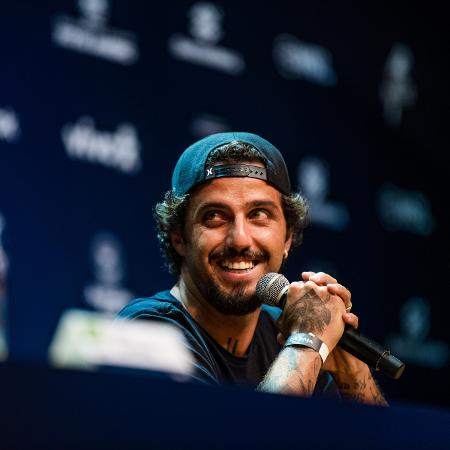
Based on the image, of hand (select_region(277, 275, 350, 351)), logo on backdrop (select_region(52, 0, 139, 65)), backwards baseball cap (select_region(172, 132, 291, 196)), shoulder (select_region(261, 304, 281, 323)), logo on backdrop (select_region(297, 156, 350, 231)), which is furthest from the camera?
logo on backdrop (select_region(297, 156, 350, 231))

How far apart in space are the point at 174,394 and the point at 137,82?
2662 millimetres

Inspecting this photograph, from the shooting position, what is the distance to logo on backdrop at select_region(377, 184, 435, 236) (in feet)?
14.2

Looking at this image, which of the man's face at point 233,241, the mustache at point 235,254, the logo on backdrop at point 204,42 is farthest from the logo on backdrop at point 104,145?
the mustache at point 235,254

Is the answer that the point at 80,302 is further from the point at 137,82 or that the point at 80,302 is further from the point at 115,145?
the point at 137,82

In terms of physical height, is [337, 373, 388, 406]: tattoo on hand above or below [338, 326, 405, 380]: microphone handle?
below

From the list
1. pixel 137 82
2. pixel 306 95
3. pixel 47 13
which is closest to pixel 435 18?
pixel 306 95

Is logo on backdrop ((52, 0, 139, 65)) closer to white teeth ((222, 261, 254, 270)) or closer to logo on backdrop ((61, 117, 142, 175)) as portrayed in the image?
logo on backdrop ((61, 117, 142, 175))

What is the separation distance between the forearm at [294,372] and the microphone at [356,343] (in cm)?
8

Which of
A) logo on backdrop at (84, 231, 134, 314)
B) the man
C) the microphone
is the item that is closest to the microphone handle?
the microphone

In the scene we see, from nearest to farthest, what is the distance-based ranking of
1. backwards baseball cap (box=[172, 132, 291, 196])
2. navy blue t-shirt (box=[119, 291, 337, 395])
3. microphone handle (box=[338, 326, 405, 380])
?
microphone handle (box=[338, 326, 405, 380]), navy blue t-shirt (box=[119, 291, 337, 395]), backwards baseball cap (box=[172, 132, 291, 196])

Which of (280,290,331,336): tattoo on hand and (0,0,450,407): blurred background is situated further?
(0,0,450,407): blurred background

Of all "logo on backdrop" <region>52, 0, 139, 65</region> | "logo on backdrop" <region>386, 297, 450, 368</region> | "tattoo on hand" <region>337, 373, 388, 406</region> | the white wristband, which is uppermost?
"logo on backdrop" <region>52, 0, 139, 65</region>

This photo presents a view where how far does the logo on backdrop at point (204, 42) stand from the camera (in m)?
3.79

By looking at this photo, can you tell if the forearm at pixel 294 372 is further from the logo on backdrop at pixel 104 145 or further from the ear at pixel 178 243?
the logo on backdrop at pixel 104 145
